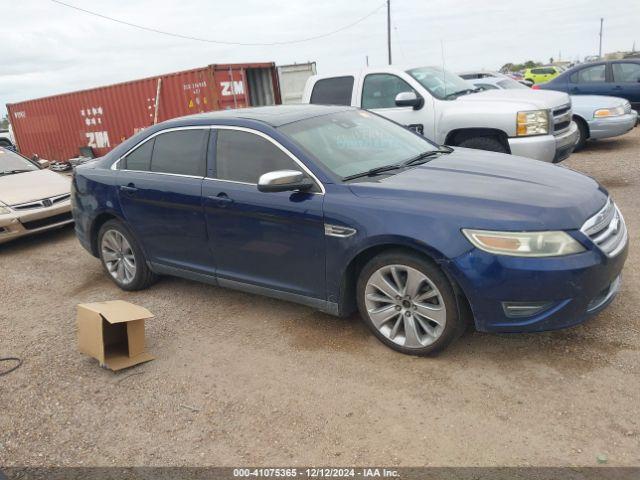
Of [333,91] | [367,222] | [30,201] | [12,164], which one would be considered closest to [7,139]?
[12,164]

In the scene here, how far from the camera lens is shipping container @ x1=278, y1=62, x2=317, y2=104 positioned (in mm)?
14133

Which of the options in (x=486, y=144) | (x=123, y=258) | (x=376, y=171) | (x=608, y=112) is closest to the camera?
(x=376, y=171)

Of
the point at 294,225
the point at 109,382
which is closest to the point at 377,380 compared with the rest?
the point at 294,225

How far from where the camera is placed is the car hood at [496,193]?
314 centimetres

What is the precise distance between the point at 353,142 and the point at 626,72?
1052cm

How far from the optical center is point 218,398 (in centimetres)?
334

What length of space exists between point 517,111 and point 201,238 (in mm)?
4317

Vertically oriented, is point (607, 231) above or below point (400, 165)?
below

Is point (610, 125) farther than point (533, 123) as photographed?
Yes

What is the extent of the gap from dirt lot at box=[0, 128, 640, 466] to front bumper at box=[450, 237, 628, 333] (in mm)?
337

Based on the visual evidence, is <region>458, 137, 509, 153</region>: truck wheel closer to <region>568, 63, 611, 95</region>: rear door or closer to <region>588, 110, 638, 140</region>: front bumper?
<region>588, 110, 638, 140</region>: front bumper

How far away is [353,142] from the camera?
4.20m

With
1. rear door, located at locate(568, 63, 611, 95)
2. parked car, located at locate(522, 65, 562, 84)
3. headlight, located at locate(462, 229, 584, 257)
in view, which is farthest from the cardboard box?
parked car, located at locate(522, 65, 562, 84)

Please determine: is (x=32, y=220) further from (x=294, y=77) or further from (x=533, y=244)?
(x=294, y=77)
